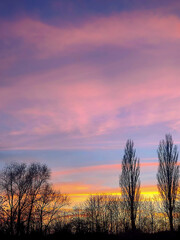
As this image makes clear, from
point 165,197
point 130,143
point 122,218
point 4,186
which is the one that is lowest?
point 122,218

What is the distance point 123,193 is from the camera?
132ft

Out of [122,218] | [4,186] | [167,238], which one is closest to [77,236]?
[167,238]

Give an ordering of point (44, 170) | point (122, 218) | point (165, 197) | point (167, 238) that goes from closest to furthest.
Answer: point (167, 238)
point (165, 197)
point (44, 170)
point (122, 218)

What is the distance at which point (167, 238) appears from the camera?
2822 cm

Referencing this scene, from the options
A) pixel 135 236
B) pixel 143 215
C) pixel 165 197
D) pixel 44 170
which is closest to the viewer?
pixel 135 236

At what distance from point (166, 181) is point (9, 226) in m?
25.7

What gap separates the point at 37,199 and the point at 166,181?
24.0 m

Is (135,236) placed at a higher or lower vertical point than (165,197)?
lower

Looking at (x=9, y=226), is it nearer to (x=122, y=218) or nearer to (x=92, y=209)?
(x=122, y=218)

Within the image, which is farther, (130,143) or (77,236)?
(130,143)

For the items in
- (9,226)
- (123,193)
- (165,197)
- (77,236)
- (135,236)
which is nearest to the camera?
(9,226)

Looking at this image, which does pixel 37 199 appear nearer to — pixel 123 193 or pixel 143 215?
pixel 123 193

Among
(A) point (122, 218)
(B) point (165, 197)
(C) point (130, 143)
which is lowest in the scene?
(A) point (122, 218)

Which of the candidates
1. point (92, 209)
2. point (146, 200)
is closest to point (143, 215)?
point (146, 200)
